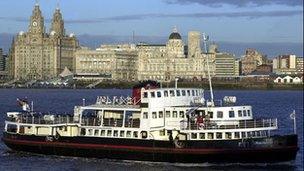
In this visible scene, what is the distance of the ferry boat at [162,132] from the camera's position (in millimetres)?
43344

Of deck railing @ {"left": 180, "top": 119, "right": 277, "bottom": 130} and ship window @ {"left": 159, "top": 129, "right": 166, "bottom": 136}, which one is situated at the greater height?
deck railing @ {"left": 180, "top": 119, "right": 277, "bottom": 130}

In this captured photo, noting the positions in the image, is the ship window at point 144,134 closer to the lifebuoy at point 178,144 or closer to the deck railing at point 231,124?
the lifebuoy at point 178,144

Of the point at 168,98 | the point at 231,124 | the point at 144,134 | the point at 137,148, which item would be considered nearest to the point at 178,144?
the point at 144,134

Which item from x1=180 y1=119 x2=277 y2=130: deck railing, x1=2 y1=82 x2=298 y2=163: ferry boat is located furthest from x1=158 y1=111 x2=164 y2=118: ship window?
x1=180 y1=119 x2=277 y2=130: deck railing

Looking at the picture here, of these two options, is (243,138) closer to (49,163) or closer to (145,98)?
(145,98)

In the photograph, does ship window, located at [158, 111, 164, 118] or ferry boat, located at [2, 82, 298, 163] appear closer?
ferry boat, located at [2, 82, 298, 163]

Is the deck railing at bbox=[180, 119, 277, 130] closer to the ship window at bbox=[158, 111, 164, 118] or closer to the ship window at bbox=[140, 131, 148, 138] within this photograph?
the ship window at bbox=[158, 111, 164, 118]

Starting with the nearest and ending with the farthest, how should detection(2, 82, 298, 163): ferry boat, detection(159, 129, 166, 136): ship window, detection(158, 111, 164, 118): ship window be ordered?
1. detection(2, 82, 298, 163): ferry boat
2. detection(159, 129, 166, 136): ship window
3. detection(158, 111, 164, 118): ship window

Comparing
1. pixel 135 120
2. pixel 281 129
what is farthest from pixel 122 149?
pixel 281 129

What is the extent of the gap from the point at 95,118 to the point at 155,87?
4.12 meters

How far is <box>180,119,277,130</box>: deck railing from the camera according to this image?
43750 mm

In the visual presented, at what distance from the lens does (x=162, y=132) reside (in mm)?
45031

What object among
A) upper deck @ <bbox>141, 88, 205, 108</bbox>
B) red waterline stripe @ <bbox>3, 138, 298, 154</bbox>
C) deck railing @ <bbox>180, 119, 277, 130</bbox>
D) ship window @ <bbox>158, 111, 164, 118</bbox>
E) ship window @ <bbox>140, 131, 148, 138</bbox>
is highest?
upper deck @ <bbox>141, 88, 205, 108</bbox>

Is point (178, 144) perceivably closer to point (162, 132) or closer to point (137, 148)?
point (162, 132)
